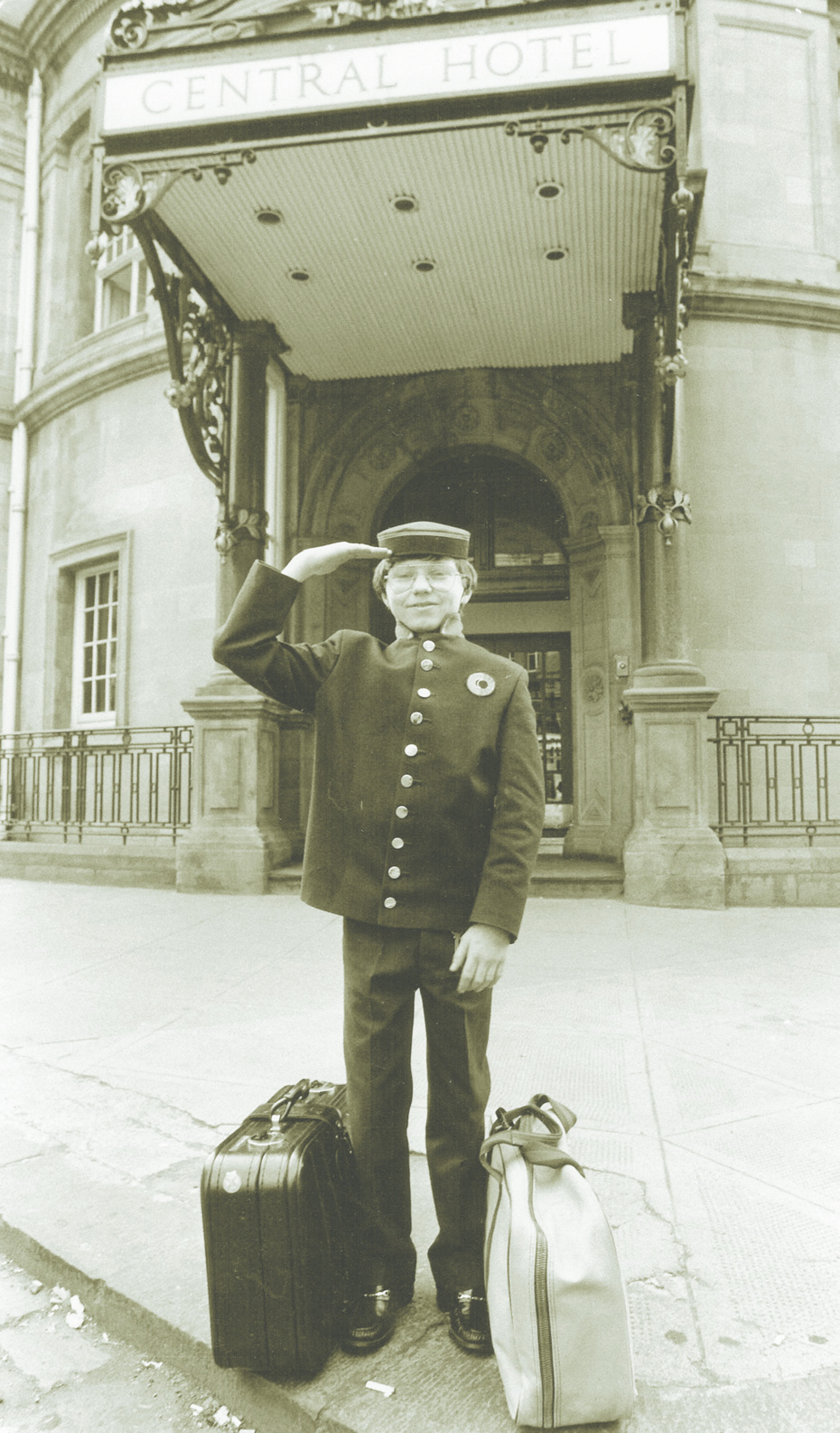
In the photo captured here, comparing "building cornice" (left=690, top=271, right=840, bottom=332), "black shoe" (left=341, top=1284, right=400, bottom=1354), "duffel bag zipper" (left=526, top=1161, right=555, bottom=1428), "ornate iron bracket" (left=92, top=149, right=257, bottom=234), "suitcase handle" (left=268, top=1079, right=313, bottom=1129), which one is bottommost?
"black shoe" (left=341, top=1284, right=400, bottom=1354)

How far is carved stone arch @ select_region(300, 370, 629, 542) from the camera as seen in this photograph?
9398mm

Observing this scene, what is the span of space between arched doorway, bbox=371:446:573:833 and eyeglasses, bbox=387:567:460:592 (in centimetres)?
812

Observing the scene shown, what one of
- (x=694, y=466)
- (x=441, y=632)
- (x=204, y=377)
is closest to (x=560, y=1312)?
(x=441, y=632)

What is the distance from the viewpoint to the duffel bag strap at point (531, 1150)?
1621mm

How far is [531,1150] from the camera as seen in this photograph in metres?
1.66

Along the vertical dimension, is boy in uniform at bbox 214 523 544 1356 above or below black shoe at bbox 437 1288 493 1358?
above

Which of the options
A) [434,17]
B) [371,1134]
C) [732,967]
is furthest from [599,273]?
[371,1134]

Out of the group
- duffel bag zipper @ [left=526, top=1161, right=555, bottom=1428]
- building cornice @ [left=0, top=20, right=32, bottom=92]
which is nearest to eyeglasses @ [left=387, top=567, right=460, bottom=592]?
duffel bag zipper @ [left=526, top=1161, right=555, bottom=1428]

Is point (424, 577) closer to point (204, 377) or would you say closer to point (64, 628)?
point (204, 377)

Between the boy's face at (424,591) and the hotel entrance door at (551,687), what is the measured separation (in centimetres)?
912

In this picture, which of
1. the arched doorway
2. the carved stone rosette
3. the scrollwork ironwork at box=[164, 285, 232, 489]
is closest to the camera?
the scrollwork ironwork at box=[164, 285, 232, 489]

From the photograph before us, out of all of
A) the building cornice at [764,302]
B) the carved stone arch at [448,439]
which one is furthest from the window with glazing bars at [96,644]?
the building cornice at [764,302]

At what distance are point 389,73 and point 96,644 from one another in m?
8.04

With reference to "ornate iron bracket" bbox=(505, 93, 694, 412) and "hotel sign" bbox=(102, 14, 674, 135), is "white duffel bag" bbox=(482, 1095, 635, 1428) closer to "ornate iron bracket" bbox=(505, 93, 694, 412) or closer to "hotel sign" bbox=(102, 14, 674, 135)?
"ornate iron bracket" bbox=(505, 93, 694, 412)
